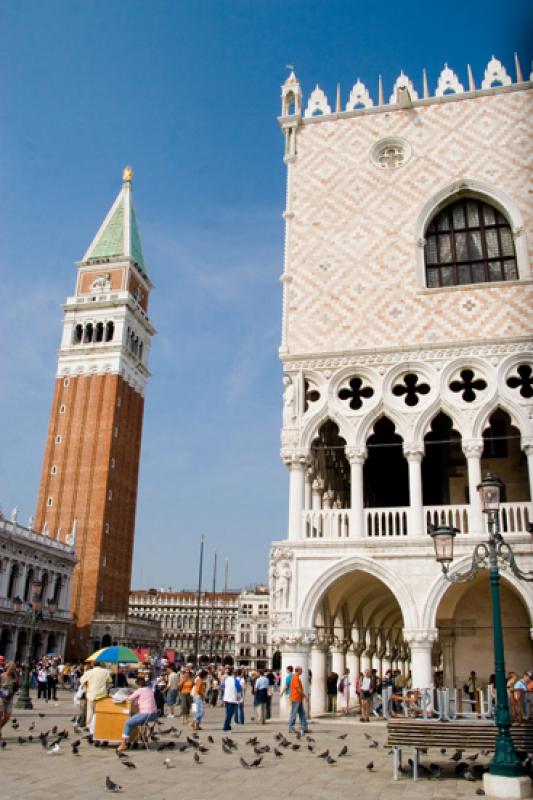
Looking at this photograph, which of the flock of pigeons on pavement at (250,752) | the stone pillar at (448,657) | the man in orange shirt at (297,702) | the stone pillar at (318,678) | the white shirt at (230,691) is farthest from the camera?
the stone pillar at (448,657)

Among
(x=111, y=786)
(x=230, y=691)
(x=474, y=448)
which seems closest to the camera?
(x=111, y=786)

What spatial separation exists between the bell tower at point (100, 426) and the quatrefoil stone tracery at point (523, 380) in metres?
40.7

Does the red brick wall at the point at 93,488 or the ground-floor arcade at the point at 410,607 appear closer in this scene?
the ground-floor arcade at the point at 410,607

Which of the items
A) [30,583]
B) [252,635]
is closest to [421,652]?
[30,583]

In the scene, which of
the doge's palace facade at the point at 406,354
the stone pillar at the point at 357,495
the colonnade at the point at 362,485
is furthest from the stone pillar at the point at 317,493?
the stone pillar at the point at 357,495

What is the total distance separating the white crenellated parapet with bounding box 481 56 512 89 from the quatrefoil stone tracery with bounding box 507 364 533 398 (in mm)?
8094

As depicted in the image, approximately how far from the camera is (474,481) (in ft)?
52.8

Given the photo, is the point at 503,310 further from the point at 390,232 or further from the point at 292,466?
the point at 292,466

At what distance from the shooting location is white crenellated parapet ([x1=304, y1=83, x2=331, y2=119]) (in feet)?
68.9

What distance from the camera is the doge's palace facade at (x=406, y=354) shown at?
16.3 meters

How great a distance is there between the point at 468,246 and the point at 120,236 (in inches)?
1970

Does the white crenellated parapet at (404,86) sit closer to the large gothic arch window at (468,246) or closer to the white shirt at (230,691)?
the large gothic arch window at (468,246)

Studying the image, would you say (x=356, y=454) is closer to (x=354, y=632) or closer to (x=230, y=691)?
(x=230, y=691)

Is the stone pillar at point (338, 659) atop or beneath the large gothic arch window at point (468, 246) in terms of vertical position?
beneath
